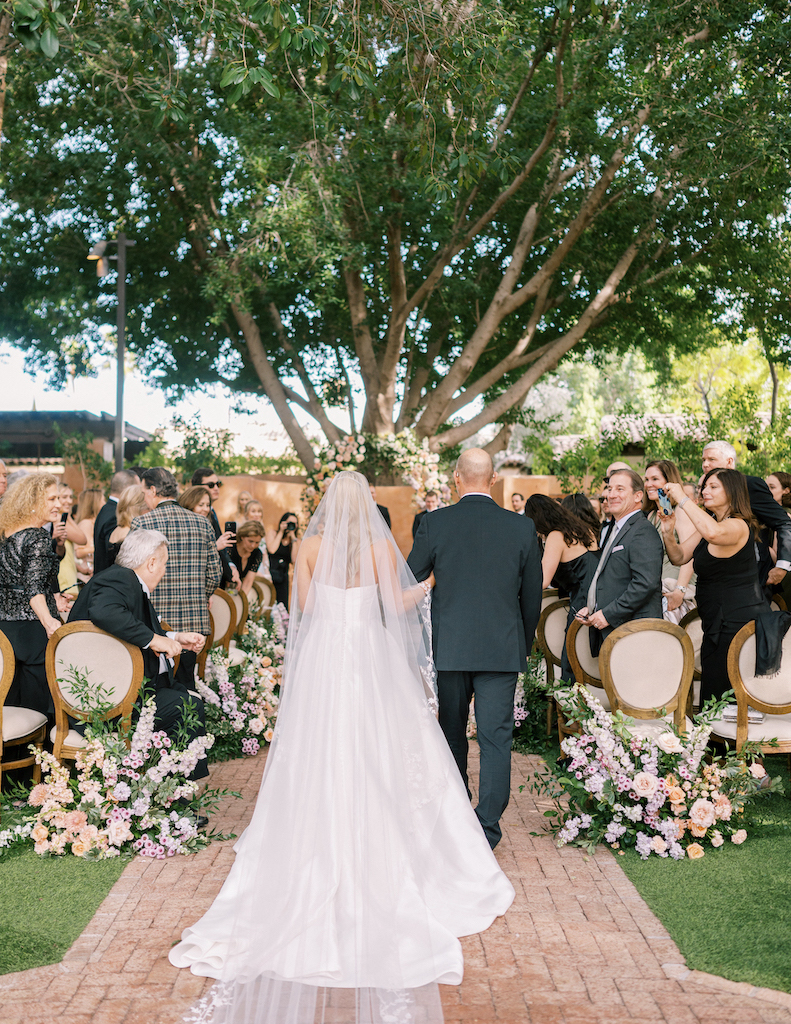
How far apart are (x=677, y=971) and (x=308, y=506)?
38.1 feet

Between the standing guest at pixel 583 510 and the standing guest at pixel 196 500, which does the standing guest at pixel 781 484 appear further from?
the standing guest at pixel 196 500

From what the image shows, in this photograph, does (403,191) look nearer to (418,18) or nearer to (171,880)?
(418,18)

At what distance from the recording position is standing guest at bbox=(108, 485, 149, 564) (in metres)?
6.71

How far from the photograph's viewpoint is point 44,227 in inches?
639

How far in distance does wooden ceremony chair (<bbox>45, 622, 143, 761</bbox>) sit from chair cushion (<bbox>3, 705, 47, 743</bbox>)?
14.0 inches

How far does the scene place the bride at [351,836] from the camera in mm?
→ 3275

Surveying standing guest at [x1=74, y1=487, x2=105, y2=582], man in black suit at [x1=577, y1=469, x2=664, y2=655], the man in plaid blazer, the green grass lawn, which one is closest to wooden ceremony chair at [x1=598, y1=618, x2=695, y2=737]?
man in black suit at [x1=577, y1=469, x2=664, y2=655]

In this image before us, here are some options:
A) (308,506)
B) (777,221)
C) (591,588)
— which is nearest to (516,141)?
(777,221)

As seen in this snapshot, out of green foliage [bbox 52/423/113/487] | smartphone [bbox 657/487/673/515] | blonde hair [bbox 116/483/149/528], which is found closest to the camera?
smartphone [bbox 657/487/673/515]

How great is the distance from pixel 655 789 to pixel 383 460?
36.3 feet

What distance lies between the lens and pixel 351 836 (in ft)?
12.3

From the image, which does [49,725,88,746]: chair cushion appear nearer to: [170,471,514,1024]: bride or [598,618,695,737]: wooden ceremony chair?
[170,471,514,1024]: bride

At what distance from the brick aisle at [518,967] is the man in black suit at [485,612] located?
21.5 inches

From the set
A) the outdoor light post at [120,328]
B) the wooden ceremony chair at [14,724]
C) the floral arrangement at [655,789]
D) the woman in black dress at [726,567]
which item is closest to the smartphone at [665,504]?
the woman in black dress at [726,567]
